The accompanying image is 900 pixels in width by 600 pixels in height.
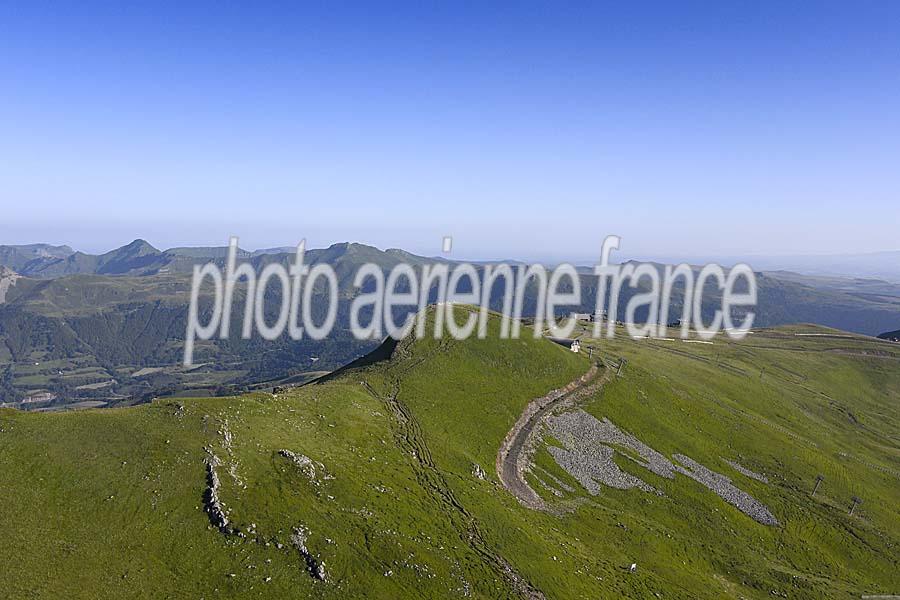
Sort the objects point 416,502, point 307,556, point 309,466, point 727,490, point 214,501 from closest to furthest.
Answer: point 307,556 → point 214,501 → point 309,466 → point 416,502 → point 727,490

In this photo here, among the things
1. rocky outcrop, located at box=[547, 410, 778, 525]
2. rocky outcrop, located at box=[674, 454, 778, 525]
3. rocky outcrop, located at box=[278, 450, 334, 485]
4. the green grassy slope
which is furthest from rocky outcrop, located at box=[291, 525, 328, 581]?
rocky outcrop, located at box=[674, 454, 778, 525]

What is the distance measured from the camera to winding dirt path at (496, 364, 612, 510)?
72.0 metres

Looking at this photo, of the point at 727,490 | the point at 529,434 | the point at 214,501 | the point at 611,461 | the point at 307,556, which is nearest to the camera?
the point at 307,556

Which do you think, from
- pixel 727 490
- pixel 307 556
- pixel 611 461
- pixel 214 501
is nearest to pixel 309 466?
pixel 214 501

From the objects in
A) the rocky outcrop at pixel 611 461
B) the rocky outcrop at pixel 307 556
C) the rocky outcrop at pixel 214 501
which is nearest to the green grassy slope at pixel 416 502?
the rocky outcrop at pixel 307 556

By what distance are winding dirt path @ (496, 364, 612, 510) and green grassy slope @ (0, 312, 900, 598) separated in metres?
2.23

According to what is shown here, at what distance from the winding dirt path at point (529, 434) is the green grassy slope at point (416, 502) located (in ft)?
7.31

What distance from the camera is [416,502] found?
5628 cm

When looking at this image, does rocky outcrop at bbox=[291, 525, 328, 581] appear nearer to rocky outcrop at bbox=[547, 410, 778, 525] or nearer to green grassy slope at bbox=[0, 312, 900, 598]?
green grassy slope at bbox=[0, 312, 900, 598]

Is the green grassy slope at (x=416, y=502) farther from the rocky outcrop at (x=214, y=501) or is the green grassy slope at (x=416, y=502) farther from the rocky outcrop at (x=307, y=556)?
the rocky outcrop at (x=214, y=501)

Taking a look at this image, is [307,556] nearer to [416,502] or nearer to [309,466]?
[309,466]

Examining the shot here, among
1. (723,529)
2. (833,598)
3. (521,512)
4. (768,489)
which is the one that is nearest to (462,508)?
(521,512)

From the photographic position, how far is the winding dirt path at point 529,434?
7203 centimetres

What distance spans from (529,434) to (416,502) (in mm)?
37138
